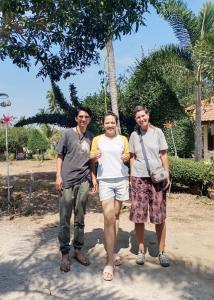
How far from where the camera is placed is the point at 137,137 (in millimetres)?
5148

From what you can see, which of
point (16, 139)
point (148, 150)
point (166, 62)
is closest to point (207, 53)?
point (166, 62)

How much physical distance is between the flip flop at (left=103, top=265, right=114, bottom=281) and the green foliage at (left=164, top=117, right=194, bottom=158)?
39.5 feet

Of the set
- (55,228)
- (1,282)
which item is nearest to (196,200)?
(55,228)

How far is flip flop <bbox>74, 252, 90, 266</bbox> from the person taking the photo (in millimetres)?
5109

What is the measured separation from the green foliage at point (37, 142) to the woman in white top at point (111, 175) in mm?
24558

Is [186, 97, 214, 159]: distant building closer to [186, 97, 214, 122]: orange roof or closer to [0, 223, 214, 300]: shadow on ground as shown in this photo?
[186, 97, 214, 122]: orange roof

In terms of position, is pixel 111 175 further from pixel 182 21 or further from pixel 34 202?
pixel 182 21

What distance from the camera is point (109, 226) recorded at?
4.81 m

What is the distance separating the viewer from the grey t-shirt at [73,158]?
4969 mm

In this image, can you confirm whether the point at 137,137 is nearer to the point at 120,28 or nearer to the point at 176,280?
the point at 176,280

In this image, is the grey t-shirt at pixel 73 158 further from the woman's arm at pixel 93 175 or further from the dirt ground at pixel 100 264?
the dirt ground at pixel 100 264

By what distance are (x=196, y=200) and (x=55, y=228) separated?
4069mm

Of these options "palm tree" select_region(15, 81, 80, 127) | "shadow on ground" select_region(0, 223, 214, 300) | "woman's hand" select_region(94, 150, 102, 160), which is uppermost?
"palm tree" select_region(15, 81, 80, 127)

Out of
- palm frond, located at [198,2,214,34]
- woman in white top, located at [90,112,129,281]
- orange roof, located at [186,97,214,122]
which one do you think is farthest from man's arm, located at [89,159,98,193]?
orange roof, located at [186,97,214,122]
